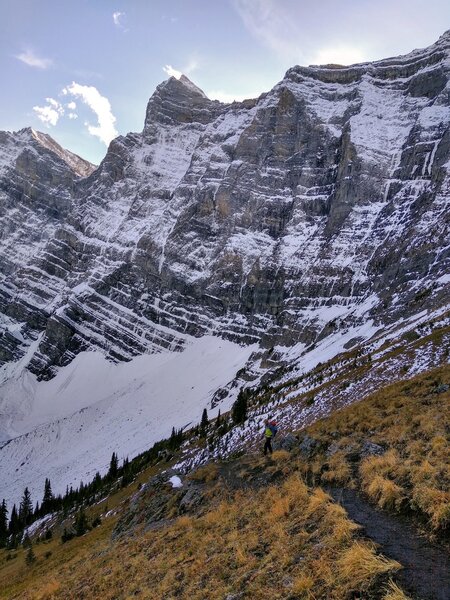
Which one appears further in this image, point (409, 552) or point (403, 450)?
point (403, 450)

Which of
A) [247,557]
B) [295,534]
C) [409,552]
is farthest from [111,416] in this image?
[409,552]

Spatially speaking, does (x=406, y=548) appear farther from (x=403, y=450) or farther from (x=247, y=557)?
(x=403, y=450)

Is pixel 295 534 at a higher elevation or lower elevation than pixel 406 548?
lower

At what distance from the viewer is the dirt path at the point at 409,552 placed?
7.98m

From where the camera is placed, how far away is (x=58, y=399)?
197375mm

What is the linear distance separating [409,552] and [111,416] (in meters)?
166

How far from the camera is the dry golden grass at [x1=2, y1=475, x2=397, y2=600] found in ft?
29.7

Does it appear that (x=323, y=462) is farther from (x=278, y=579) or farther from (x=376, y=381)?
(x=376, y=381)

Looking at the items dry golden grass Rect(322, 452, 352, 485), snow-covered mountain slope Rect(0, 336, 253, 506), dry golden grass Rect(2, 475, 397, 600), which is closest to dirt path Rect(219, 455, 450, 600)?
dry golden grass Rect(2, 475, 397, 600)

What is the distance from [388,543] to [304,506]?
13.0 feet

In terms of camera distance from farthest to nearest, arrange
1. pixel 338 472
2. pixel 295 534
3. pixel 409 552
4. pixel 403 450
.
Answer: pixel 338 472 → pixel 403 450 → pixel 295 534 → pixel 409 552

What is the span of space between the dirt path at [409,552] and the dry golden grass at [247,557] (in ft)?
1.43

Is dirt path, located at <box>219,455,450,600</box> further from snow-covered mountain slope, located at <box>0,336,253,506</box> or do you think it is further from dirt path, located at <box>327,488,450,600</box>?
snow-covered mountain slope, located at <box>0,336,253,506</box>

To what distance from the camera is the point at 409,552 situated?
9477mm
